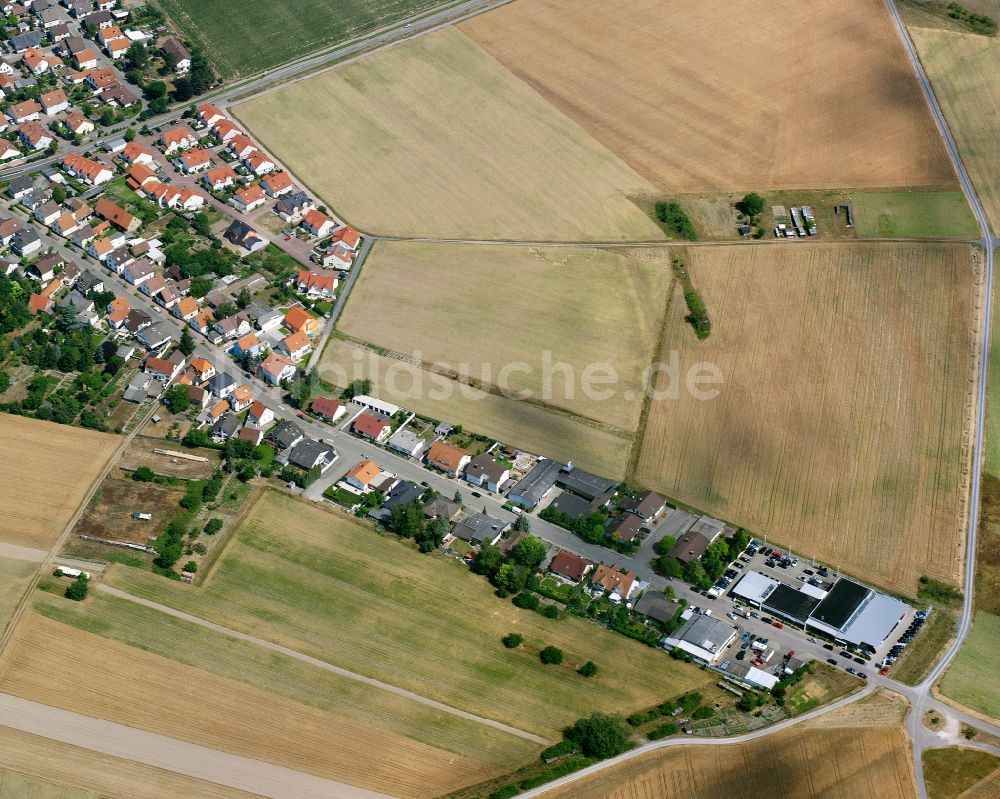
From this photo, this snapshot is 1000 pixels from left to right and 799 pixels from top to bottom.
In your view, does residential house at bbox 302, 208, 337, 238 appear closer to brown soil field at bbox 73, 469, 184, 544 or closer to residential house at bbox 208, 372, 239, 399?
residential house at bbox 208, 372, 239, 399

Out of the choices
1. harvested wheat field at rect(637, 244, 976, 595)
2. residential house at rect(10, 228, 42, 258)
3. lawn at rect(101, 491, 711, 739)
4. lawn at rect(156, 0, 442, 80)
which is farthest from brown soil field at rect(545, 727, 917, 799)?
lawn at rect(156, 0, 442, 80)

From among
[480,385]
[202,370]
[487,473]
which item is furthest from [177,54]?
[487,473]

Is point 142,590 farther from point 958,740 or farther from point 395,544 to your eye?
point 958,740

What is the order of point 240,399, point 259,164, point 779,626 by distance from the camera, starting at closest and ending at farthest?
point 779,626
point 240,399
point 259,164

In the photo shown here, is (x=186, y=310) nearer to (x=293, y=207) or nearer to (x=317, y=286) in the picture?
(x=317, y=286)

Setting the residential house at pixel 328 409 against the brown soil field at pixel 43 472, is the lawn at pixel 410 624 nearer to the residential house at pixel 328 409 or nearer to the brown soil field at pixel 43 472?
the brown soil field at pixel 43 472

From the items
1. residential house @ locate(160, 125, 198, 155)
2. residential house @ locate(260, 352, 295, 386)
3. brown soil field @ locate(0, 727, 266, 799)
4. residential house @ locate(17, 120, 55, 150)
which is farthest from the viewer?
residential house @ locate(160, 125, 198, 155)
